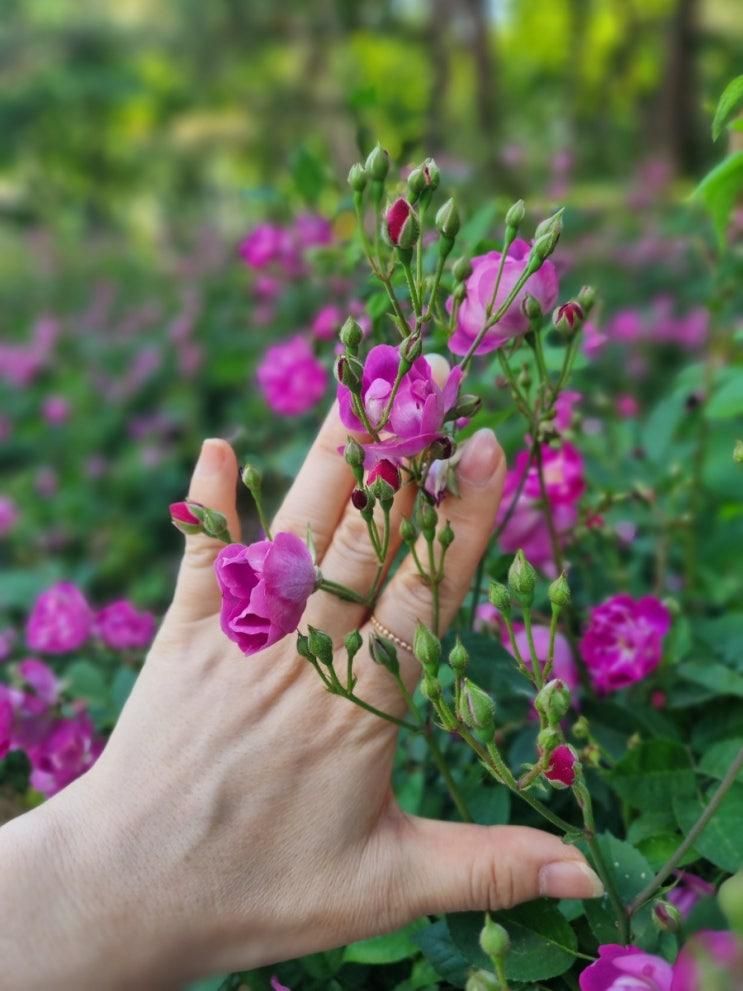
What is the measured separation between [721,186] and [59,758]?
107 cm

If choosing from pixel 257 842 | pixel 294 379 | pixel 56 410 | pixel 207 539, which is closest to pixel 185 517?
pixel 207 539

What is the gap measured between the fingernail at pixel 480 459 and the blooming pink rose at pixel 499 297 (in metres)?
0.09

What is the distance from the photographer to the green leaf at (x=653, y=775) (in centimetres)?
100

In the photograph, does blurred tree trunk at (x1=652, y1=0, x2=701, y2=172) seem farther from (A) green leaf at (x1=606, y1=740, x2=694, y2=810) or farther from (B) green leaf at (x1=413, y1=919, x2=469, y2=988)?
(B) green leaf at (x1=413, y1=919, x2=469, y2=988)

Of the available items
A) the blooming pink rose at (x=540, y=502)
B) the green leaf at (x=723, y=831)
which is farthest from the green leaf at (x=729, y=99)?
the green leaf at (x=723, y=831)

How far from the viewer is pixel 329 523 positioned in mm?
1037

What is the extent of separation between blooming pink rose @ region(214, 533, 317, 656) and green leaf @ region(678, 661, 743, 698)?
0.60 m

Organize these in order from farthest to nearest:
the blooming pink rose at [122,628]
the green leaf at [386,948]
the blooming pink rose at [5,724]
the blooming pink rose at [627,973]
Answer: the blooming pink rose at [122,628] → the blooming pink rose at [5,724] → the green leaf at [386,948] → the blooming pink rose at [627,973]

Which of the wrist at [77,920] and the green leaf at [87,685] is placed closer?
the wrist at [77,920]

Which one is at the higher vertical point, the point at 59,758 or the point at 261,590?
the point at 261,590

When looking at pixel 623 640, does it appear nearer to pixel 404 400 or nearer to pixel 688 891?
pixel 688 891

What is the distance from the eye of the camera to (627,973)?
678 mm

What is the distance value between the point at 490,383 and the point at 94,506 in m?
2.49

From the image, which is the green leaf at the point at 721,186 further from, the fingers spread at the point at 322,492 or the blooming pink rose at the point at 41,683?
the blooming pink rose at the point at 41,683
